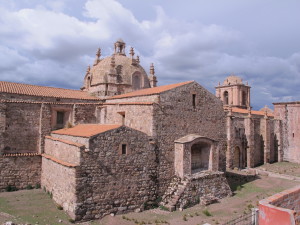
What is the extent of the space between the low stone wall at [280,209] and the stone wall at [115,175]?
7.52m

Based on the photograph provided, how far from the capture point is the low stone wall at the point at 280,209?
515 centimetres

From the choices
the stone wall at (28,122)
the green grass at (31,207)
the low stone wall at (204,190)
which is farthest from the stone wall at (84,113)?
the low stone wall at (204,190)

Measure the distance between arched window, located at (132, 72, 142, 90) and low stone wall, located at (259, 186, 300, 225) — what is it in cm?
1789

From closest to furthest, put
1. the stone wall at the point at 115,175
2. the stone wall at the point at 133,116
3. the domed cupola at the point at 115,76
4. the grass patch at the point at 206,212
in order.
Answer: the stone wall at the point at 115,175 → the grass patch at the point at 206,212 → the stone wall at the point at 133,116 → the domed cupola at the point at 115,76

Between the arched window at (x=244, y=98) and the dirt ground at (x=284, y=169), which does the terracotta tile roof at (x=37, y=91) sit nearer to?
the dirt ground at (x=284, y=169)

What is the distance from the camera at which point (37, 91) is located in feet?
58.8

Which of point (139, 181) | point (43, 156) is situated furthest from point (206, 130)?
point (43, 156)

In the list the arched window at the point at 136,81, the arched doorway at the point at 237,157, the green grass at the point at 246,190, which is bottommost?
the green grass at the point at 246,190

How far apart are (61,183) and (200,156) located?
8.67 metres

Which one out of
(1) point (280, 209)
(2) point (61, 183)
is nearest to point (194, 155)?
(2) point (61, 183)

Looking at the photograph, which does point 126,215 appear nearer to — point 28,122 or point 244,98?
point 28,122

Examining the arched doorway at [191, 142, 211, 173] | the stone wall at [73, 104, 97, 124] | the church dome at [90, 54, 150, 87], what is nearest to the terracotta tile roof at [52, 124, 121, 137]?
the stone wall at [73, 104, 97, 124]

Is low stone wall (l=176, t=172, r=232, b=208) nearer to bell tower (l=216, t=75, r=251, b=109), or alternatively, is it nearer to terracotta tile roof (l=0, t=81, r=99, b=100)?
terracotta tile roof (l=0, t=81, r=99, b=100)

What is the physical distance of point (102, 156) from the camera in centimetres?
1155
